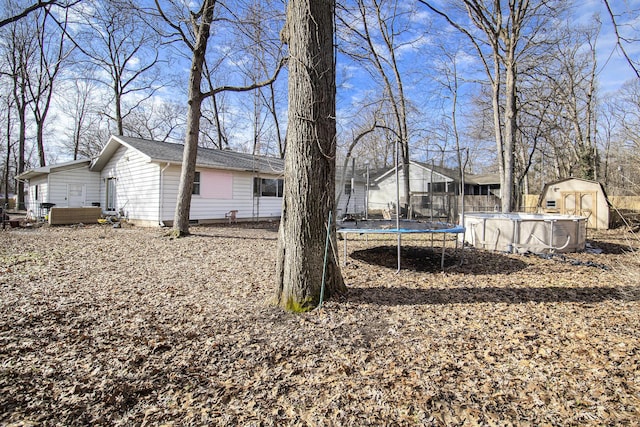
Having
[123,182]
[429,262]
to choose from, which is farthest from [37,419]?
[123,182]

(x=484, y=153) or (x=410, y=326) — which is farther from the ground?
(x=484, y=153)

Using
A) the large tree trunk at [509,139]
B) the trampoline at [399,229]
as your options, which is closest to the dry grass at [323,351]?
the trampoline at [399,229]

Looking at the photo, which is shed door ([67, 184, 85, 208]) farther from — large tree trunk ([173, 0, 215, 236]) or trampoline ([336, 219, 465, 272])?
trampoline ([336, 219, 465, 272])

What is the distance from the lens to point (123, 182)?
1465 cm

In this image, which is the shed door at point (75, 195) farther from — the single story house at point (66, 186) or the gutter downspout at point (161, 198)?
the gutter downspout at point (161, 198)

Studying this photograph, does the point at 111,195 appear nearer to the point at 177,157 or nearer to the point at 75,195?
the point at 75,195

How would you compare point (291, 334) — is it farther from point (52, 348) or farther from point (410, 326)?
point (52, 348)

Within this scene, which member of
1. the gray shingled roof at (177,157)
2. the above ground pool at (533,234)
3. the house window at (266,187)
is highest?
the gray shingled roof at (177,157)

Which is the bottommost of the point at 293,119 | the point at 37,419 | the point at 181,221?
the point at 37,419

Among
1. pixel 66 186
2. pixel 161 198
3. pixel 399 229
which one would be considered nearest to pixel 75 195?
pixel 66 186

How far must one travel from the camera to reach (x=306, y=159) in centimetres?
383

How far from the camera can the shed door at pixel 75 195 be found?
623 inches

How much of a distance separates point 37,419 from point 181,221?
8168 millimetres

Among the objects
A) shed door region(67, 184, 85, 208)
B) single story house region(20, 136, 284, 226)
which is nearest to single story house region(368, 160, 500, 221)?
single story house region(20, 136, 284, 226)
